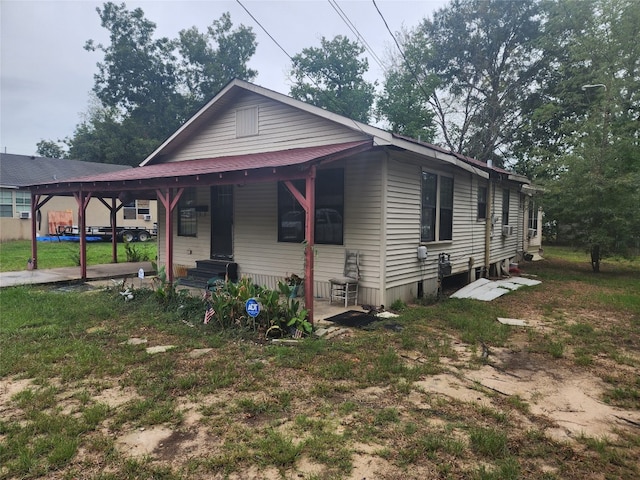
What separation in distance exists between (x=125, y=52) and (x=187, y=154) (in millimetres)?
28885

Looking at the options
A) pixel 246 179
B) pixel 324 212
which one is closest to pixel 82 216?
pixel 246 179

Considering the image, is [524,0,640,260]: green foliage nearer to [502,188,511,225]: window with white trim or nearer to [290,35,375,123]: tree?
[502,188,511,225]: window with white trim

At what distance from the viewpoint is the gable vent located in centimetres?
877

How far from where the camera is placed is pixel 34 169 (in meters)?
22.9

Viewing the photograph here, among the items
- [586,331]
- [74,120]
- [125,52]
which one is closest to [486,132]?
[586,331]

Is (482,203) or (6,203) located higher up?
(6,203)

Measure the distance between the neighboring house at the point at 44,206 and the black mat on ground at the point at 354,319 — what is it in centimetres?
1791

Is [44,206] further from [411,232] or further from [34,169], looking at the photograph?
[411,232]

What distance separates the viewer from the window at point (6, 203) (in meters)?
20.4

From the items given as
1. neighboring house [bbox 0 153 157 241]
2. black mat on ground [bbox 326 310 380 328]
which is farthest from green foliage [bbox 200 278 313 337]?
neighboring house [bbox 0 153 157 241]

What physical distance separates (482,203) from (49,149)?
1699 inches

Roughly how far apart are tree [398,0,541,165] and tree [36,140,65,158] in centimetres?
3485

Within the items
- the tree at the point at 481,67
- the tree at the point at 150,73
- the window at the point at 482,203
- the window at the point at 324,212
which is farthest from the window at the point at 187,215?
the tree at the point at 150,73

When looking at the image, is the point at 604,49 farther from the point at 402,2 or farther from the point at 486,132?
the point at 402,2
